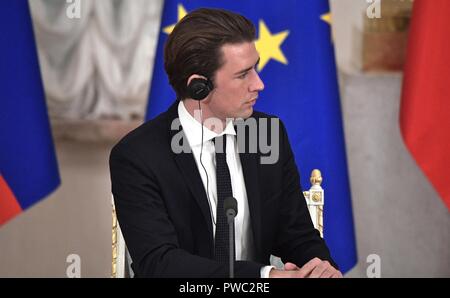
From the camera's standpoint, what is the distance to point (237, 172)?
2.25 metres

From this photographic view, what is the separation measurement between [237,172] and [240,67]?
0.32 meters

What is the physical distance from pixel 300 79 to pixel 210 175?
Answer: 1.02 metres

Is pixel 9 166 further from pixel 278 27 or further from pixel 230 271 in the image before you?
pixel 230 271

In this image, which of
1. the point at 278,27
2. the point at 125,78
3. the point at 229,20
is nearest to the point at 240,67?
the point at 229,20

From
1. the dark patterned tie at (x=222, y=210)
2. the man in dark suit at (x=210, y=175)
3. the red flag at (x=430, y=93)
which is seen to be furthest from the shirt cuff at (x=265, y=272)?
the red flag at (x=430, y=93)

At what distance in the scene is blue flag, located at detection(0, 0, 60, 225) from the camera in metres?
3.18

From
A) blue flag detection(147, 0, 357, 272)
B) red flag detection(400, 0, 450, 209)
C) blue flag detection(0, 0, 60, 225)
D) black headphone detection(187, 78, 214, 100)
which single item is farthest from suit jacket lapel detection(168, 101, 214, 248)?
red flag detection(400, 0, 450, 209)

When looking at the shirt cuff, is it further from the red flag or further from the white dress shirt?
the red flag

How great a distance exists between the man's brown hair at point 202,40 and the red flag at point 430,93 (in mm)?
1283

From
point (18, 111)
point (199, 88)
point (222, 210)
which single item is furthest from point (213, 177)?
point (18, 111)

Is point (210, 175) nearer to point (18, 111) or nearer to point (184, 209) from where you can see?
point (184, 209)

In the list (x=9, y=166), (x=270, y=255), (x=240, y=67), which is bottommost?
(x=270, y=255)

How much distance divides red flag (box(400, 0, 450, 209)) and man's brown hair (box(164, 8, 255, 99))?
1.28m

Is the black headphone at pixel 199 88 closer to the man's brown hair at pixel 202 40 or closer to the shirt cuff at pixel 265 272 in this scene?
the man's brown hair at pixel 202 40
